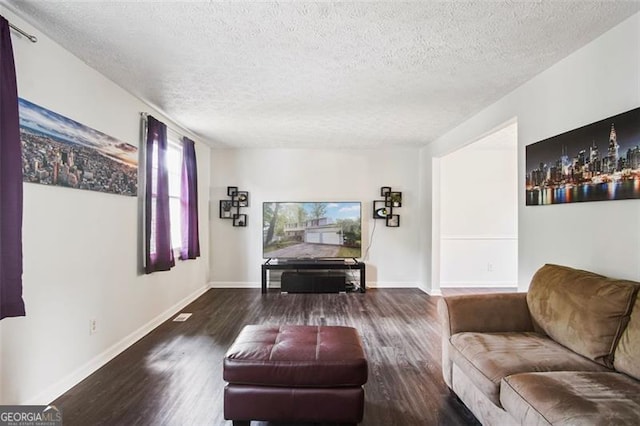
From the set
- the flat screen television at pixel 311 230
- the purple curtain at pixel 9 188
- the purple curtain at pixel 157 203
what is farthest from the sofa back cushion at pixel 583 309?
the flat screen television at pixel 311 230

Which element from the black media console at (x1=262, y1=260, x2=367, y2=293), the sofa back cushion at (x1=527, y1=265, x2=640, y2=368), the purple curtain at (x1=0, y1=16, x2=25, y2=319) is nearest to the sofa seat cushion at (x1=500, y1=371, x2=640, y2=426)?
the sofa back cushion at (x1=527, y1=265, x2=640, y2=368)

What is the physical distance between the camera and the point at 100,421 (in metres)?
2.06

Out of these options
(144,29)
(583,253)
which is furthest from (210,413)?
(583,253)

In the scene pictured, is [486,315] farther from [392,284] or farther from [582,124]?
[392,284]

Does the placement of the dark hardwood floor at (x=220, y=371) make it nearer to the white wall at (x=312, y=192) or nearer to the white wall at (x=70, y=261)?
the white wall at (x=70, y=261)

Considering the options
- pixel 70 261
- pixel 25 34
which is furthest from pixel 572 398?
pixel 25 34

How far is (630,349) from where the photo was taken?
64.7 inches

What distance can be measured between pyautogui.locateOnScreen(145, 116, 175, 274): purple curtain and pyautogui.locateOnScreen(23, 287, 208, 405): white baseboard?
61 cm

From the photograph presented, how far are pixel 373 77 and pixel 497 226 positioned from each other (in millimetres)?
4324

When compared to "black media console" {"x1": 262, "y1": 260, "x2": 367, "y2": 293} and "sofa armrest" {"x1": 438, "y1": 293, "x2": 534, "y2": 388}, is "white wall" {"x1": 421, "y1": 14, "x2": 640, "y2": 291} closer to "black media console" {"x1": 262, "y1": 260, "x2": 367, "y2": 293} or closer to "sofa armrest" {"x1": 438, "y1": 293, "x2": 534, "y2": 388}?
"sofa armrest" {"x1": 438, "y1": 293, "x2": 534, "y2": 388}

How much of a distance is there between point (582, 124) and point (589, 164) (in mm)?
299

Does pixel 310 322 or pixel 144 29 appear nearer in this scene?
pixel 144 29

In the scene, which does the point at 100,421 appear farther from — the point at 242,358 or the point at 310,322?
the point at 310,322

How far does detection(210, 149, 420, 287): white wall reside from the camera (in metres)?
5.98
